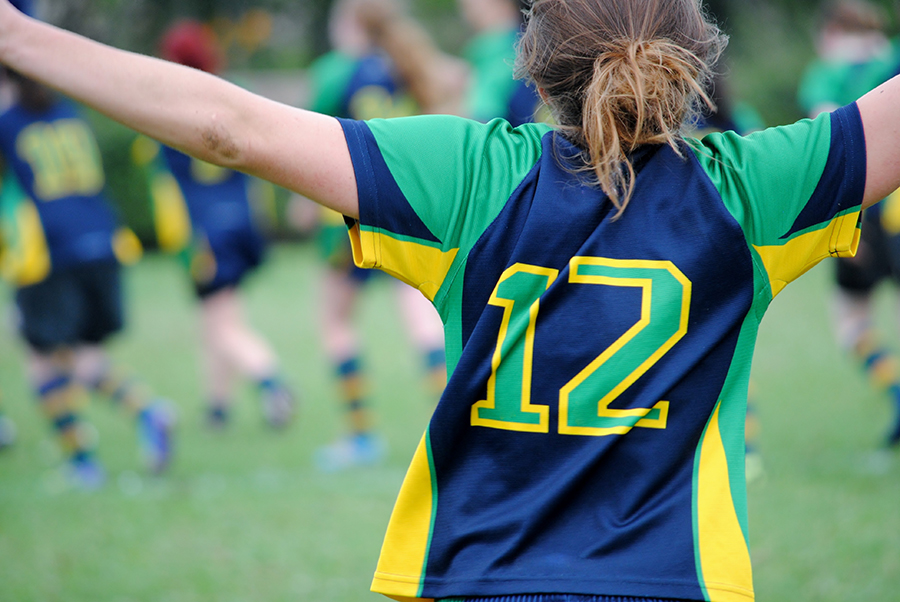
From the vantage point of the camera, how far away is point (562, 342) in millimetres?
1426

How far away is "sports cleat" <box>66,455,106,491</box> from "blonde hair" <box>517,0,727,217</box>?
14.1 ft

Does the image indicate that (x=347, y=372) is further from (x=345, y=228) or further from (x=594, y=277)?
(x=594, y=277)

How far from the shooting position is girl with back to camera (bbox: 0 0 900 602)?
4.58 feet

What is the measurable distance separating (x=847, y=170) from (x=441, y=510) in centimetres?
89

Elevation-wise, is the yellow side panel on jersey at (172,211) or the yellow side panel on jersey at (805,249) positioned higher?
the yellow side panel on jersey at (172,211)

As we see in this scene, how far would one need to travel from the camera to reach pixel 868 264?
17.7ft

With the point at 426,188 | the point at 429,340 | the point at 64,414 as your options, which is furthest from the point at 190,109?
the point at 64,414

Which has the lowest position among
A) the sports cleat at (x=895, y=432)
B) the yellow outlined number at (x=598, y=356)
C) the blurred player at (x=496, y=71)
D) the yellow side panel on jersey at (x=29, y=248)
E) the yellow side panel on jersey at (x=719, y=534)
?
the yellow side panel on jersey at (x=719, y=534)

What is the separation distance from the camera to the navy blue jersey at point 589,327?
141 centimetres

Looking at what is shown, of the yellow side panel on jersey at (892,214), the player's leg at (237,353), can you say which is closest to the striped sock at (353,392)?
the player's leg at (237,353)

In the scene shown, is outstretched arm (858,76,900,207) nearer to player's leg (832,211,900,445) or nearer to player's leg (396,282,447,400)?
player's leg (396,282,447,400)

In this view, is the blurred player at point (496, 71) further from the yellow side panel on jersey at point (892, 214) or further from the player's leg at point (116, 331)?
the player's leg at point (116, 331)

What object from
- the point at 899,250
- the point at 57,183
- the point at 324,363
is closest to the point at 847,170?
the point at 899,250

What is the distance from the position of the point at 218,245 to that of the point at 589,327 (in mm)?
4844
